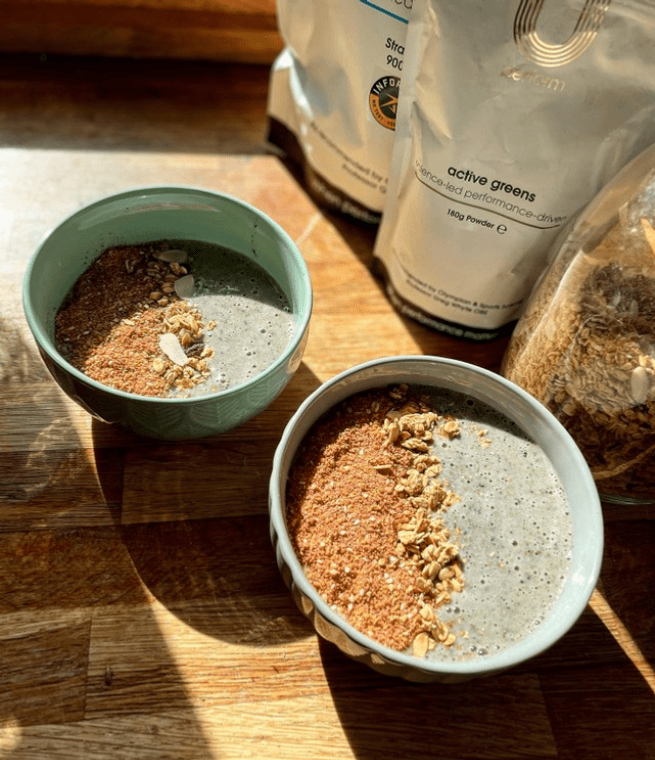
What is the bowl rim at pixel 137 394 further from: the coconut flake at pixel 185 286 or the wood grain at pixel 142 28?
the wood grain at pixel 142 28

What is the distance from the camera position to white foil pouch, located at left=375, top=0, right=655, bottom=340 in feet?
2.01

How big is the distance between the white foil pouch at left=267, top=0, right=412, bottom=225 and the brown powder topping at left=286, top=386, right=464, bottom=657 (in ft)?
0.99

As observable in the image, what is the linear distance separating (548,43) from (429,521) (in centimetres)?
40

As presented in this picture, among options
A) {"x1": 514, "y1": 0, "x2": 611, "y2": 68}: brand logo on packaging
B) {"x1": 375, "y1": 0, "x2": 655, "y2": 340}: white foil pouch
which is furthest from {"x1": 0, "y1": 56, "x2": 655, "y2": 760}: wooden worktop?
{"x1": 514, "y1": 0, "x2": 611, "y2": 68}: brand logo on packaging

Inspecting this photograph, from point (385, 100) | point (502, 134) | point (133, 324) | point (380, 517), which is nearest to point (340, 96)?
point (385, 100)

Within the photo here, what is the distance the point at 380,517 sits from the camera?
2.08 feet

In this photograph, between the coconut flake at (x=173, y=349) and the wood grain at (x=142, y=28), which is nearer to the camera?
the coconut flake at (x=173, y=349)

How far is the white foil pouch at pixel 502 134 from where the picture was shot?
0.61 metres

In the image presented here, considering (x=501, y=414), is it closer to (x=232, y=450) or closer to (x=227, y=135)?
(x=232, y=450)

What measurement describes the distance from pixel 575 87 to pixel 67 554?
1.92ft

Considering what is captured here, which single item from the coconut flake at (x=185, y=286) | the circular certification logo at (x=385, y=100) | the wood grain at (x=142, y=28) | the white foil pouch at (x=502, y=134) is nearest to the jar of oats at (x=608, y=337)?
the white foil pouch at (x=502, y=134)

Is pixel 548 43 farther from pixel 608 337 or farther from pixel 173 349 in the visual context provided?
pixel 173 349

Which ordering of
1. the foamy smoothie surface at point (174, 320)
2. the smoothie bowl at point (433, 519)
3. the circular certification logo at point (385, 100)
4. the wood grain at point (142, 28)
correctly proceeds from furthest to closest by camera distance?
the wood grain at point (142, 28) → the circular certification logo at point (385, 100) → the foamy smoothie surface at point (174, 320) → the smoothie bowl at point (433, 519)

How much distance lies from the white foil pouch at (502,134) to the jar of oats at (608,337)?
0.04 m
